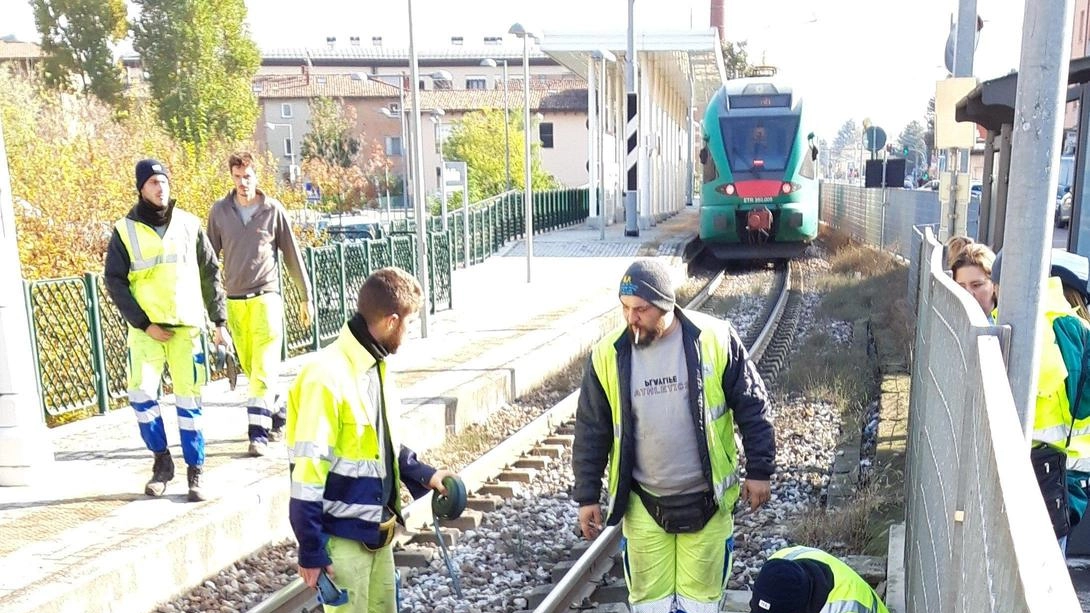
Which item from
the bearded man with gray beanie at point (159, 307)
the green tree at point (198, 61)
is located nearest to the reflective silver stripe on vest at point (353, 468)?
the bearded man with gray beanie at point (159, 307)

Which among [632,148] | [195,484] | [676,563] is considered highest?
[632,148]

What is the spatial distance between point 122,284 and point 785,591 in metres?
4.27

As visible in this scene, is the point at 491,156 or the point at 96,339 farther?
the point at 491,156

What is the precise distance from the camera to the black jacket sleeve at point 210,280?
6293mm

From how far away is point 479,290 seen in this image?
1798 cm

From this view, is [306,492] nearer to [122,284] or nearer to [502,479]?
[122,284]

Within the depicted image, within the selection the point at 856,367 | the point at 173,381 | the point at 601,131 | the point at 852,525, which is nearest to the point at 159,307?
the point at 173,381

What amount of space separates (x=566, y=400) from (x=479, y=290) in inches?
338

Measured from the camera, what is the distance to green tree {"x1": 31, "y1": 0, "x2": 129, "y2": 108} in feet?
157

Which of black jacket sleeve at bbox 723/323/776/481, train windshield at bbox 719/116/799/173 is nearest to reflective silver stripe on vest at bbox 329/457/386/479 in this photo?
black jacket sleeve at bbox 723/323/776/481

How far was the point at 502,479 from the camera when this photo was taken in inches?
303

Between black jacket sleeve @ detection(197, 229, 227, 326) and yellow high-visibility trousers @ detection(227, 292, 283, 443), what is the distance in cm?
56

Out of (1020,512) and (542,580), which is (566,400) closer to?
(542,580)

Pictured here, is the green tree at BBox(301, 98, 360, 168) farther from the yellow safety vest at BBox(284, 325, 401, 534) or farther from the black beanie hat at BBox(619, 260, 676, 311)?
the yellow safety vest at BBox(284, 325, 401, 534)
